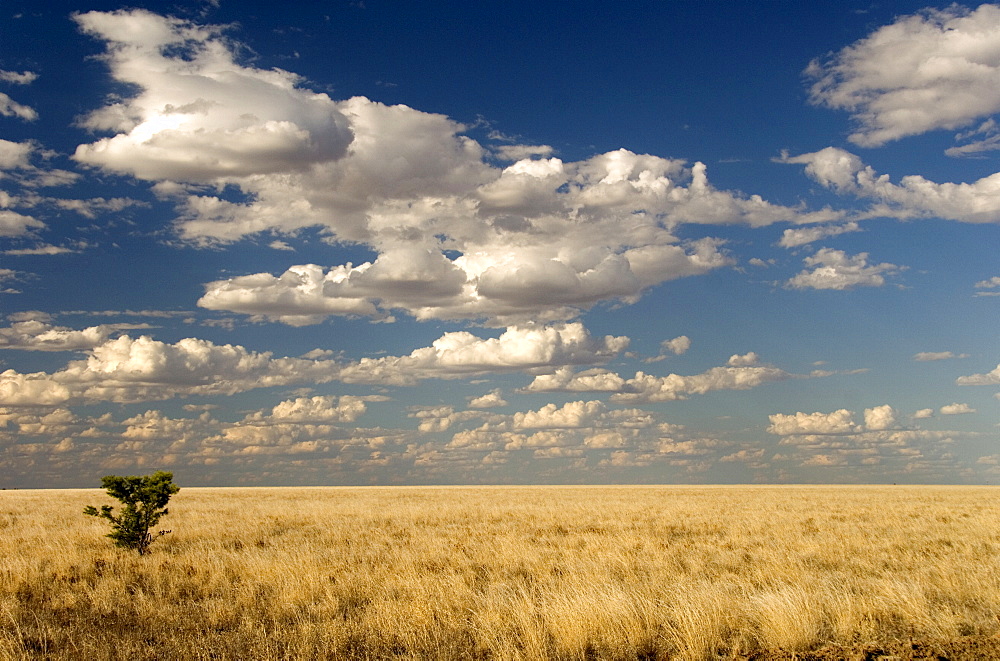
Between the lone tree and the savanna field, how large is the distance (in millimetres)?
630

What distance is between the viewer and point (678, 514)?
3194 cm

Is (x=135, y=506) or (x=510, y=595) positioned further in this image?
(x=135, y=506)

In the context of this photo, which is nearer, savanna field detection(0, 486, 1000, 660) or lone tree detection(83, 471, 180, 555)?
savanna field detection(0, 486, 1000, 660)

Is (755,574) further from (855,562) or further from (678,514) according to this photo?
(678,514)

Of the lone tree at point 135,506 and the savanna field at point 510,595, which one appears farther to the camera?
the lone tree at point 135,506

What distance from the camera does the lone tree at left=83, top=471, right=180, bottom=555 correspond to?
63.6ft

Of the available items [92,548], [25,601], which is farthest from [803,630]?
[92,548]

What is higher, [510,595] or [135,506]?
[135,506]

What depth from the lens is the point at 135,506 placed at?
65.6 ft

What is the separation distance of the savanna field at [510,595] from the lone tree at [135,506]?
0.63m

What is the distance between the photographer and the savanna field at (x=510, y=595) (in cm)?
945

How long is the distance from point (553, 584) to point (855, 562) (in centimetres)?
746

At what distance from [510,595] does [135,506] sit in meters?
12.6

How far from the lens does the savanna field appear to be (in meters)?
9.45
